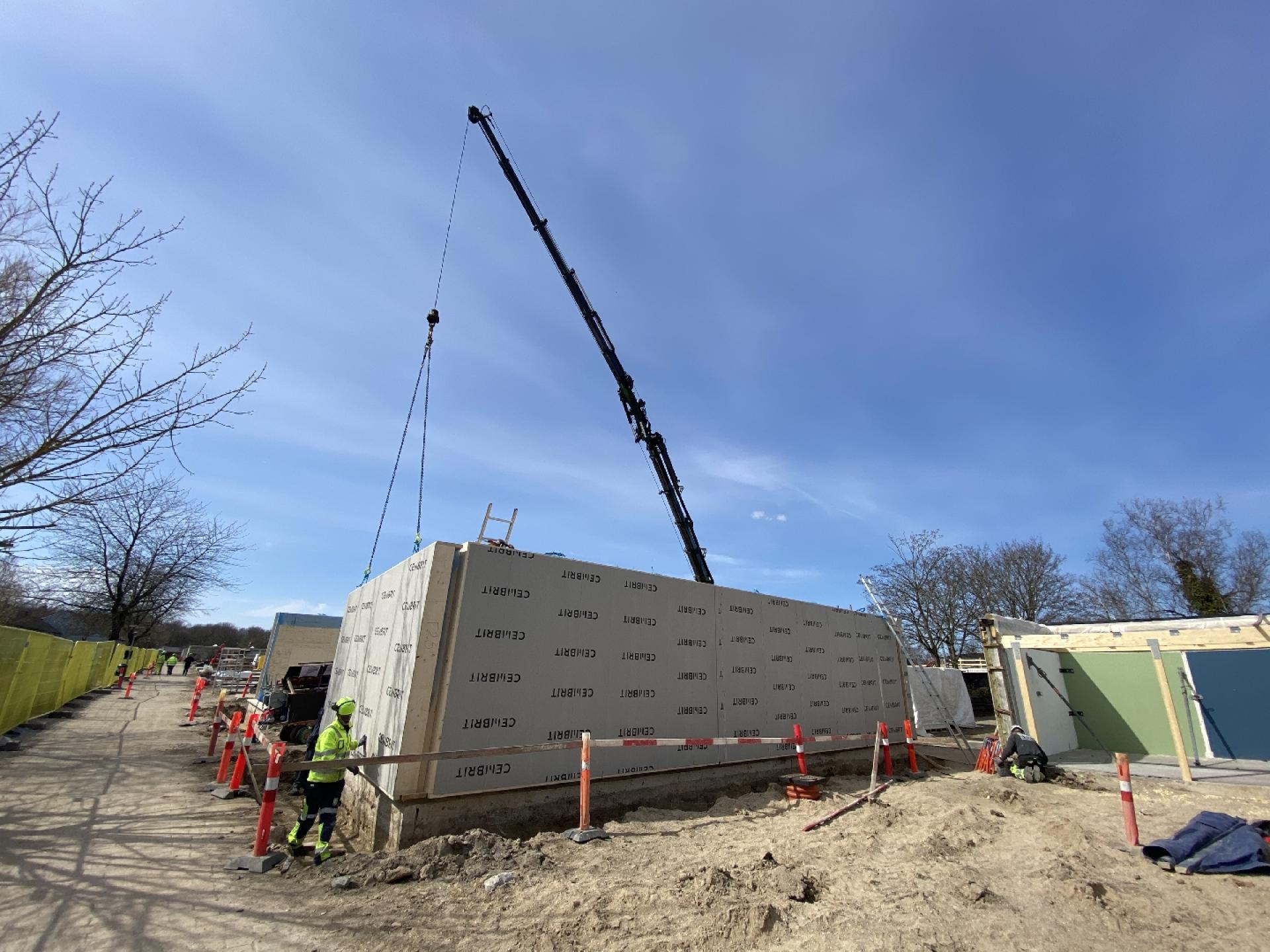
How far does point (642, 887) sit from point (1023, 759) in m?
9.42

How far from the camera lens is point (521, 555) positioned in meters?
7.23

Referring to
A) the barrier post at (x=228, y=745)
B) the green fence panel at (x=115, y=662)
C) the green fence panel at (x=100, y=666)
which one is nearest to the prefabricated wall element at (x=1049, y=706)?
the barrier post at (x=228, y=745)

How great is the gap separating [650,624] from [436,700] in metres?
3.34

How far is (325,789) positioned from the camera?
5.59 meters

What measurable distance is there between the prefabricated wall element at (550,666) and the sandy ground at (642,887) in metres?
0.99

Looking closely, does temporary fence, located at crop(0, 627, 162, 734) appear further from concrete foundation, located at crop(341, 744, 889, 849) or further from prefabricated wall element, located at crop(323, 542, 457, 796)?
concrete foundation, located at crop(341, 744, 889, 849)

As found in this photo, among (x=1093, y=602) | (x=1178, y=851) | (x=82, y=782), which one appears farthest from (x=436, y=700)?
(x=1093, y=602)

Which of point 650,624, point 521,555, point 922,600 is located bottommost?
point 650,624

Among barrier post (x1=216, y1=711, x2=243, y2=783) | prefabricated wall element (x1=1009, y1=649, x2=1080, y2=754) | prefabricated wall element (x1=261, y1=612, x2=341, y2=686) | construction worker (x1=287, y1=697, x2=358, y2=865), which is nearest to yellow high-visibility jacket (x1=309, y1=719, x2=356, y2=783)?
construction worker (x1=287, y1=697, x2=358, y2=865)

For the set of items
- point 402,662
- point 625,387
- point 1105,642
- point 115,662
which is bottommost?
point 115,662

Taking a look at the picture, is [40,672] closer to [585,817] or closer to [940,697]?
[585,817]

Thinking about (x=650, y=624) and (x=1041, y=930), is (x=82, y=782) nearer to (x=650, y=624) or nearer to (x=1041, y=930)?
(x=650, y=624)

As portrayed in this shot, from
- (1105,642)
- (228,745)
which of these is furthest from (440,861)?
(1105,642)

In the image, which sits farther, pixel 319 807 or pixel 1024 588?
pixel 1024 588
